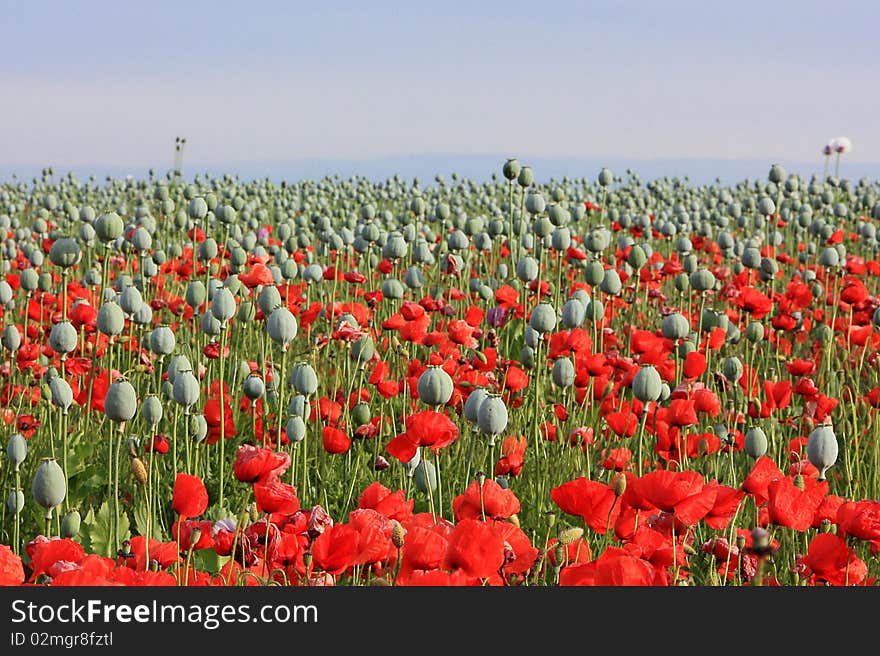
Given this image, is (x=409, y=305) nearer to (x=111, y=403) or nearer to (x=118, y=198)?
(x=111, y=403)

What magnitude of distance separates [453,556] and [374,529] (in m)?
0.25

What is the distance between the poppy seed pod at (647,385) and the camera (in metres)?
2.71

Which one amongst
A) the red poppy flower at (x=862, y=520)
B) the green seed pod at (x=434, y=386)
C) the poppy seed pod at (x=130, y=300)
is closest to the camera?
the red poppy flower at (x=862, y=520)

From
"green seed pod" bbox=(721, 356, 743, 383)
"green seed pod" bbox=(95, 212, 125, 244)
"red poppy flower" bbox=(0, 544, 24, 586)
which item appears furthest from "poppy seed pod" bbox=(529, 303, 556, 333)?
"red poppy flower" bbox=(0, 544, 24, 586)

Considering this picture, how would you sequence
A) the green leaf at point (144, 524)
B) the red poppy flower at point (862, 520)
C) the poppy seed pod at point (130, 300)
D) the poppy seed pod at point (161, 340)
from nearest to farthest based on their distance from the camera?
1. the red poppy flower at point (862, 520)
2. the green leaf at point (144, 524)
3. the poppy seed pod at point (161, 340)
4. the poppy seed pod at point (130, 300)

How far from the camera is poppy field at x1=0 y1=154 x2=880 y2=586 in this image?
1.91 meters

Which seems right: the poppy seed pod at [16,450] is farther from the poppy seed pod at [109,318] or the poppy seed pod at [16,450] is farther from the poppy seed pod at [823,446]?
the poppy seed pod at [823,446]

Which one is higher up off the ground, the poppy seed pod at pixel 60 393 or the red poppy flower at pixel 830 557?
the poppy seed pod at pixel 60 393

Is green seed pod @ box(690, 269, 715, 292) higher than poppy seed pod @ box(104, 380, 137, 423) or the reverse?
higher

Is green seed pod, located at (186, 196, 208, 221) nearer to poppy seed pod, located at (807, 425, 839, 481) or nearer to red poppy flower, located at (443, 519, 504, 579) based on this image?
poppy seed pod, located at (807, 425, 839, 481)

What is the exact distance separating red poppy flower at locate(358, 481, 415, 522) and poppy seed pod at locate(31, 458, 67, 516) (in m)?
0.59

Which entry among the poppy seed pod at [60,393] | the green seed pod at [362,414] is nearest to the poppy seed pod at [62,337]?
the poppy seed pod at [60,393]

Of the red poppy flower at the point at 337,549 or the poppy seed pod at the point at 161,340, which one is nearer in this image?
the red poppy flower at the point at 337,549
